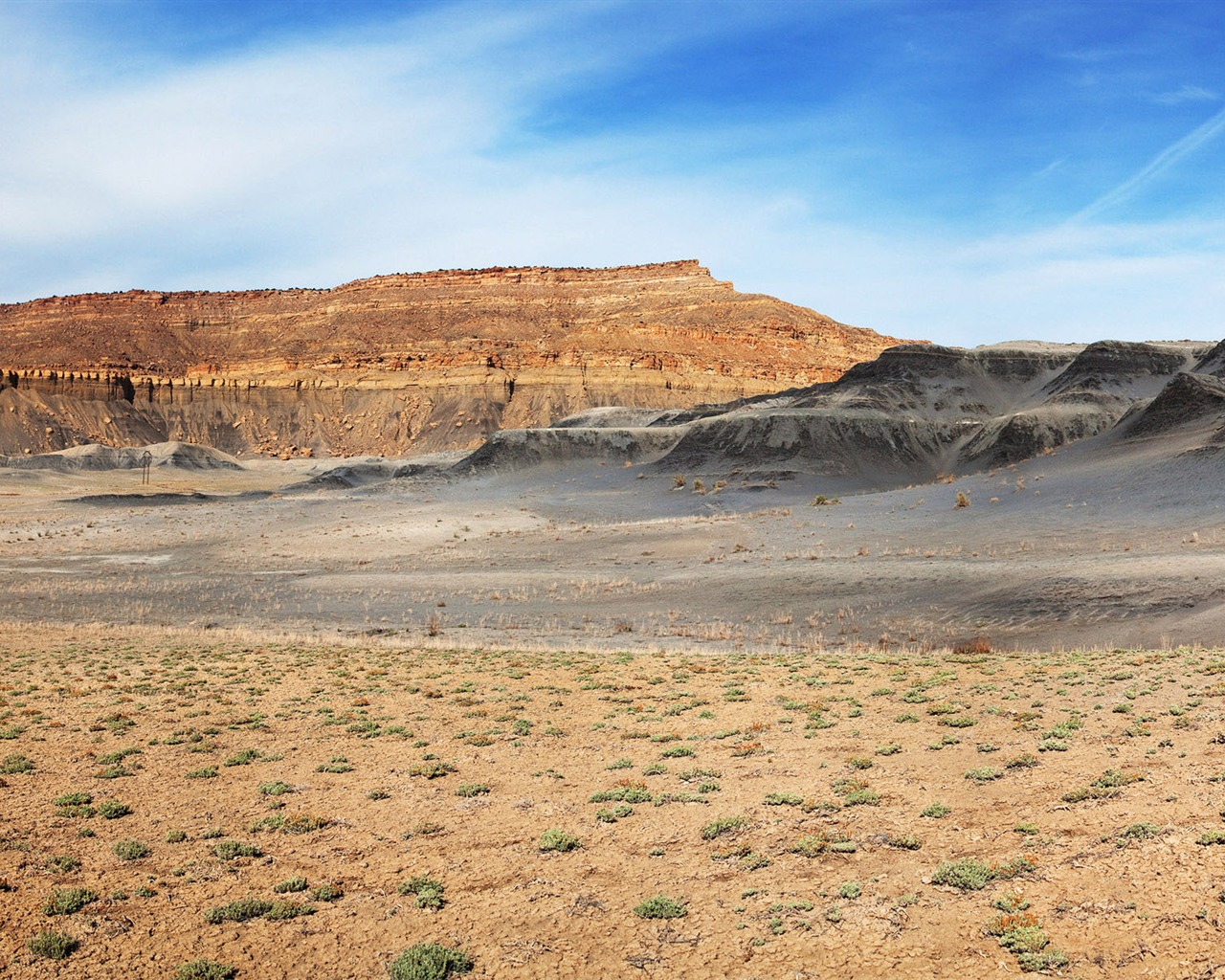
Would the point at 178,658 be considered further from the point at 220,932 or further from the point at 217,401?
the point at 217,401

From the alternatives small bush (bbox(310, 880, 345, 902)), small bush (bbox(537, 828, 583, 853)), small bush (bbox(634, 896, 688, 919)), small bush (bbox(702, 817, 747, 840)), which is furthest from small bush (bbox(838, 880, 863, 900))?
small bush (bbox(310, 880, 345, 902))

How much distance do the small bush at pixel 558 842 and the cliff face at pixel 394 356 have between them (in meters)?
118

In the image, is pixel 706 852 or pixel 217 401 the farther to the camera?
pixel 217 401

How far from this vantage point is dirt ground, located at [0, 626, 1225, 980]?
7.09m

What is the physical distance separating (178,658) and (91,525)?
119 ft

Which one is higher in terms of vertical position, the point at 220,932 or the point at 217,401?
the point at 217,401

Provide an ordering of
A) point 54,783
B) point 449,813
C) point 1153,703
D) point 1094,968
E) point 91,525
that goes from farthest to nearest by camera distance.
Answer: point 91,525 < point 1153,703 < point 54,783 < point 449,813 < point 1094,968

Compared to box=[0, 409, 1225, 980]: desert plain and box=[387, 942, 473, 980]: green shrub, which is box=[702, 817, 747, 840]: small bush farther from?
box=[387, 942, 473, 980]: green shrub

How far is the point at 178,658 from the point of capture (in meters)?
21.3

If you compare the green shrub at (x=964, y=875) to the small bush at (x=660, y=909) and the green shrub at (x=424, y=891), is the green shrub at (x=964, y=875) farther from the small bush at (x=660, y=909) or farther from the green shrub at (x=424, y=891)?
the green shrub at (x=424, y=891)

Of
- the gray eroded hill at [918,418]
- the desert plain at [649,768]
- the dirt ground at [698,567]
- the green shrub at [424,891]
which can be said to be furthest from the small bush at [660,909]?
the gray eroded hill at [918,418]

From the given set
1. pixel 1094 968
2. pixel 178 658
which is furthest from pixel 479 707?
pixel 1094 968

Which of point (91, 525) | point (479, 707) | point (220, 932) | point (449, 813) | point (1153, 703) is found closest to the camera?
point (220, 932)

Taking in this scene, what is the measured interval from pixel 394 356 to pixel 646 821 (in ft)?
456
